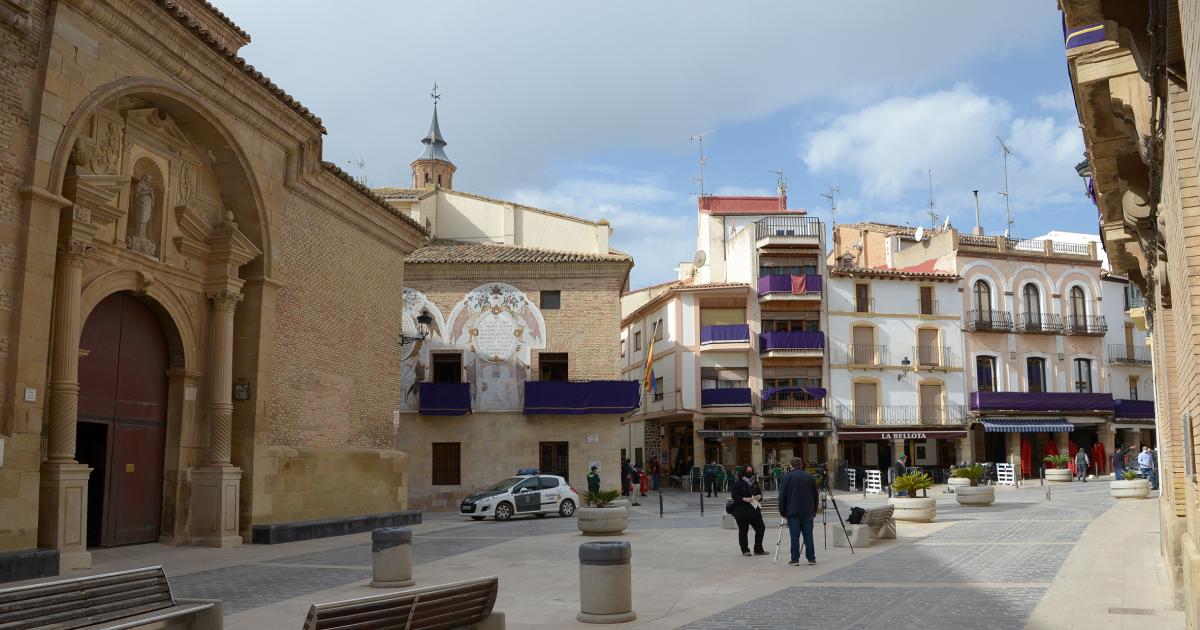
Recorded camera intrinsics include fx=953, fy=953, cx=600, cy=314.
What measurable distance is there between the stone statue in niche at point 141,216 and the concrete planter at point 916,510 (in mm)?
15200

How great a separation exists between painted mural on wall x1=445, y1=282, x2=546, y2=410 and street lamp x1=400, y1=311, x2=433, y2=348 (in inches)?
27.9

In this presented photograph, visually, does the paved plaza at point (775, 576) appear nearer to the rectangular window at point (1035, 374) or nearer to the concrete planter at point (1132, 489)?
the concrete planter at point (1132, 489)

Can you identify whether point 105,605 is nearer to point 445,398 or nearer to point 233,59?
point 233,59

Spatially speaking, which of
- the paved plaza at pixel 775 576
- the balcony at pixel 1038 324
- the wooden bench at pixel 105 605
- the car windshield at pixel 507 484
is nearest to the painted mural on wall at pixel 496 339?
the car windshield at pixel 507 484

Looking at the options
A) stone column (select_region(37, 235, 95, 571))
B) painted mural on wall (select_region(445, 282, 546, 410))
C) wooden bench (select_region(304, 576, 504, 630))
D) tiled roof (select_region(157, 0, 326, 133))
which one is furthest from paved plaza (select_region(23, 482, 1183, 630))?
painted mural on wall (select_region(445, 282, 546, 410))

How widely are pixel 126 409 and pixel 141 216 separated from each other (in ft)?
10.6

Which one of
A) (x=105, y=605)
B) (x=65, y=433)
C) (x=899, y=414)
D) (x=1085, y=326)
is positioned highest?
(x=1085, y=326)

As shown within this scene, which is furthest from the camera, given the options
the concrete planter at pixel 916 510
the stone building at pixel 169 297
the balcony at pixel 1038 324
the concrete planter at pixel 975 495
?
the balcony at pixel 1038 324

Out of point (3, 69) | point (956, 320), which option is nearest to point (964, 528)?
Answer: point (3, 69)

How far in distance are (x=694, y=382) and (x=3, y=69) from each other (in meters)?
34.0

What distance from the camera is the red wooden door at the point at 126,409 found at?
1532cm

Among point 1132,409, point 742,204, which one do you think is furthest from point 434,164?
point 1132,409

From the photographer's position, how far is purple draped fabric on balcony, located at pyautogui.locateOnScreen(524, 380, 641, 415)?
30234 mm

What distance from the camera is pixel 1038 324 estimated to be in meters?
45.8
